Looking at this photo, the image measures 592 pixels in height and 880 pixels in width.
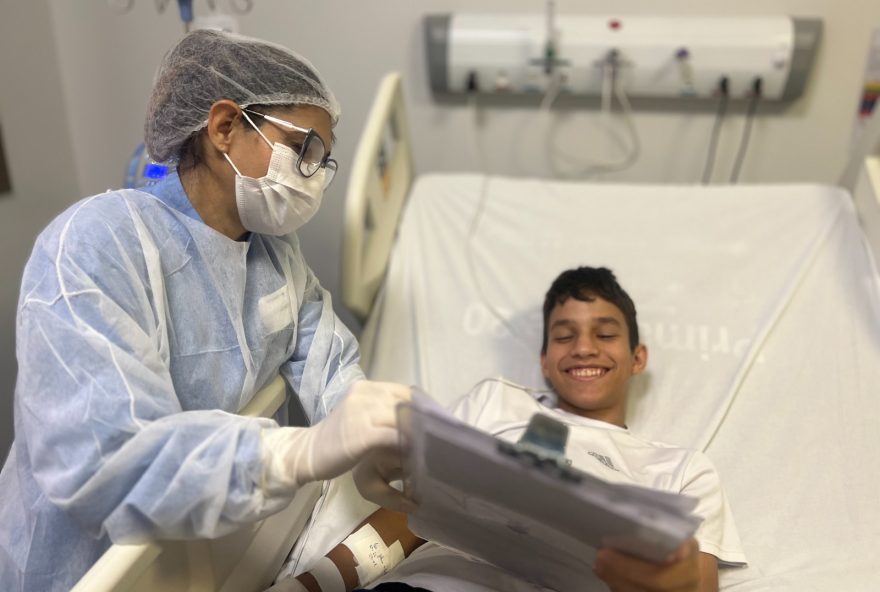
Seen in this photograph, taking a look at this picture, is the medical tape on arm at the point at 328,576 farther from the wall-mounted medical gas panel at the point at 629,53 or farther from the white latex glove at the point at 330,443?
the wall-mounted medical gas panel at the point at 629,53

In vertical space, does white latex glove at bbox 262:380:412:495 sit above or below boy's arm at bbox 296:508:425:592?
above

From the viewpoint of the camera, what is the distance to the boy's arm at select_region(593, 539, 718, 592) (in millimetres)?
937

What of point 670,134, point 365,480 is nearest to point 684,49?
point 670,134

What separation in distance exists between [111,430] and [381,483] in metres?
0.44

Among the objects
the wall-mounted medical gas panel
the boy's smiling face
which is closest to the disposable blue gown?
the boy's smiling face

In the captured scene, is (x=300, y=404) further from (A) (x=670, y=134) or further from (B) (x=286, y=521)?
(A) (x=670, y=134)

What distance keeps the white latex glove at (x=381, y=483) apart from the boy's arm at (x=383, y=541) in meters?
0.20

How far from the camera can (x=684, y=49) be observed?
7.11ft

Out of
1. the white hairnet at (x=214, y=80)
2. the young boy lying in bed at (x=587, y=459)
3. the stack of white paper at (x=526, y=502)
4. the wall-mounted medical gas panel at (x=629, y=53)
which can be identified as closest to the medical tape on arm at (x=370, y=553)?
the young boy lying in bed at (x=587, y=459)

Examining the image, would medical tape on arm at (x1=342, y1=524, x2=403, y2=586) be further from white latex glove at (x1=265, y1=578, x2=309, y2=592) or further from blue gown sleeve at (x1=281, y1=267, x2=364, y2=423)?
blue gown sleeve at (x1=281, y1=267, x2=364, y2=423)

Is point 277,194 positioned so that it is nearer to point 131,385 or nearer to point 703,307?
point 131,385

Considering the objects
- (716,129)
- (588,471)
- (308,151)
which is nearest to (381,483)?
(588,471)

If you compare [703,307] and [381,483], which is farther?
[703,307]

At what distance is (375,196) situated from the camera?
1.99m
